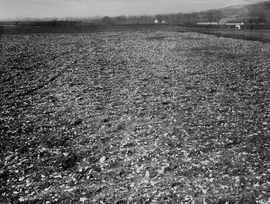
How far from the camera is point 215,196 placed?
1131 cm

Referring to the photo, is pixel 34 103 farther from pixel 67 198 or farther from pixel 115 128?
pixel 67 198

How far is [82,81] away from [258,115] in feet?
59.1

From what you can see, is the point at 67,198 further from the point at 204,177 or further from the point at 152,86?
the point at 152,86

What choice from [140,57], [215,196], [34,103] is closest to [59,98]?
[34,103]

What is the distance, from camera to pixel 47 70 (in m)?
37.4

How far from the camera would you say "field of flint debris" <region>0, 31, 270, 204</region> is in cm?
1201

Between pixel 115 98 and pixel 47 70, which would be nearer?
pixel 115 98

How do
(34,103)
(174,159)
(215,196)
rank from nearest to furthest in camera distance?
(215,196), (174,159), (34,103)

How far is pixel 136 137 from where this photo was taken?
1698cm

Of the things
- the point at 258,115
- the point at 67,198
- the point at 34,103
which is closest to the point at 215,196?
the point at 67,198

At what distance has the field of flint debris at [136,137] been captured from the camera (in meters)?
12.0

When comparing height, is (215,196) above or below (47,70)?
below

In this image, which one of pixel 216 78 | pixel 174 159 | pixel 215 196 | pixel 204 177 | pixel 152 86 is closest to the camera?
pixel 215 196

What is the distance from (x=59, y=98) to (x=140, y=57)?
961 inches
